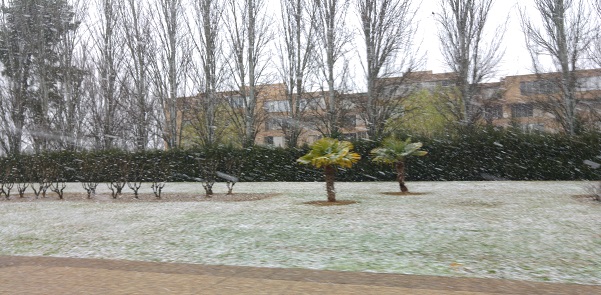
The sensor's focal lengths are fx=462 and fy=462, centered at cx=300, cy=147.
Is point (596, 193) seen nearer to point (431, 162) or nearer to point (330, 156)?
point (330, 156)

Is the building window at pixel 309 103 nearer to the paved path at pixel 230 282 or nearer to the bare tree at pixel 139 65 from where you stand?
the bare tree at pixel 139 65

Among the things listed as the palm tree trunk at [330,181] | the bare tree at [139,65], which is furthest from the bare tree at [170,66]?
the palm tree trunk at [330,181]

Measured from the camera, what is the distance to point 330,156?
1306 centimetres

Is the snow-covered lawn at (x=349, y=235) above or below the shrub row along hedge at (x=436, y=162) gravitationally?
below

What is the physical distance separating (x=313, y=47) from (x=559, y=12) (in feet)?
47.4

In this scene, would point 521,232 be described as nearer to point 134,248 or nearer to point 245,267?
point 245,267

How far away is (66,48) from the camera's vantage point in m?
31.7

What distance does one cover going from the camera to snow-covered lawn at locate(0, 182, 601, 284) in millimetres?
6367

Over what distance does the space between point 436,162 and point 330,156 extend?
442 inches

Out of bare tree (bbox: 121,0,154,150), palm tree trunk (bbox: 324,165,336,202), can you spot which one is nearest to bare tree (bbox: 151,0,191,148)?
bare tree (bbox: 121,0,154,150)

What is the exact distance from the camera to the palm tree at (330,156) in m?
12.9

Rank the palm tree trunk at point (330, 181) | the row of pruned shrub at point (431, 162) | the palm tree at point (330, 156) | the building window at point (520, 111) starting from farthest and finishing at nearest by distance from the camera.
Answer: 1. the building window at point (520, 111)
2. the row of pruned shrub at point (431, 162)
3. the palm tree trunk at point (330, 181)
4. the palm tree at point (330, 156)

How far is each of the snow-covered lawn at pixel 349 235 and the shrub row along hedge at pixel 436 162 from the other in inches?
275

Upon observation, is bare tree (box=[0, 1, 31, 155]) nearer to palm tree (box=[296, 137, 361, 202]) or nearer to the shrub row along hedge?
the shrub row along hedge
